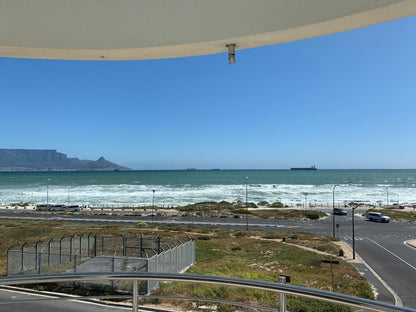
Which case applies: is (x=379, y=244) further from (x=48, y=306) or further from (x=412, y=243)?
(x=48, y=306)

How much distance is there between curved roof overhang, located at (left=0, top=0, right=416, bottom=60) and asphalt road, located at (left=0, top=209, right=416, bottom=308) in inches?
469

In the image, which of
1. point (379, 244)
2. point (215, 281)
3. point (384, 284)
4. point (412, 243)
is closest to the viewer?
point (215, 281)

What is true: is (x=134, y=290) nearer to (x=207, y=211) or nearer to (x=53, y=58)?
(x=53, y=58)

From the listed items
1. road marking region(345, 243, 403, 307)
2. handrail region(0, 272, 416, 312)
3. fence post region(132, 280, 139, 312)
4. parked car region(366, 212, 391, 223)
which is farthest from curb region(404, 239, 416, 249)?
fence post region(132, 280, 139, 312)

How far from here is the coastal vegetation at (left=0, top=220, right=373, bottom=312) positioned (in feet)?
24.8

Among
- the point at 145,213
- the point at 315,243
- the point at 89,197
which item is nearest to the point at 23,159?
the point at 89,197

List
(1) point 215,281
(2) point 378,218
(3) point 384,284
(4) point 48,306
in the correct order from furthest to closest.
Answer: (2) point 378,218
(3) point 384,284
(4) point 48,306
(1) point 215,281

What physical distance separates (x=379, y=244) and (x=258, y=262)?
11.7 metres

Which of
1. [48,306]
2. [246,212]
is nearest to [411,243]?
[246,212]

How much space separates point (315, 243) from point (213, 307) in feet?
52.3

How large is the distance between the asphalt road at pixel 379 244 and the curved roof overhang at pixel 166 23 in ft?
39.1

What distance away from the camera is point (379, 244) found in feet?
69.3

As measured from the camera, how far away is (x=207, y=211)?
128 feet

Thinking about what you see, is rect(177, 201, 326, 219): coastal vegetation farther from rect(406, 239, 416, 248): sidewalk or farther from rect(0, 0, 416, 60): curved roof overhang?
rect(0, 0, 416, 60): curved roof overhang
